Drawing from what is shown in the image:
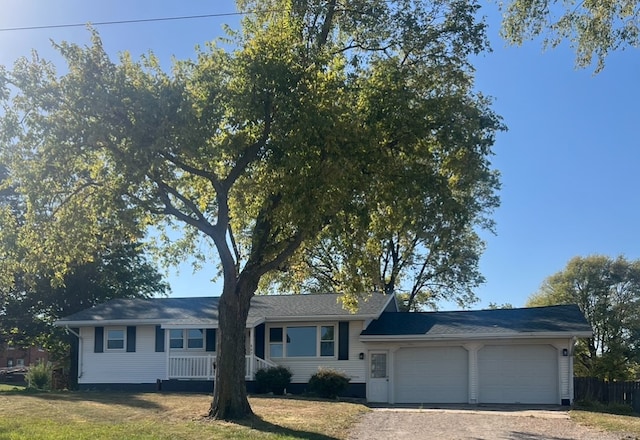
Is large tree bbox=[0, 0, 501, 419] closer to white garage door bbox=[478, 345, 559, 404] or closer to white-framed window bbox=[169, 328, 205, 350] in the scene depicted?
white garage door bbox=[478, 345, 559, 404]

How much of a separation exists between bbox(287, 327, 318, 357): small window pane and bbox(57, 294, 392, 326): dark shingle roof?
75 centimetres

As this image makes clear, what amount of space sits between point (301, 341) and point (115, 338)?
7.70 meters

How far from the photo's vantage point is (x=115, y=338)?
27.7m

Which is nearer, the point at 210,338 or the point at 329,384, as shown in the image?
the point at 329,384

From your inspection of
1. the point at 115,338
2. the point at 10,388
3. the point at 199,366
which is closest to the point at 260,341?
the point at 199,366

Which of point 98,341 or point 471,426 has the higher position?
point 98,341

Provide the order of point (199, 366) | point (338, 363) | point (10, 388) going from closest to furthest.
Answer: point (338, 363), point (199, 366), point (10, 388)

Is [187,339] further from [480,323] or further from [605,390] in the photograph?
[605,390]

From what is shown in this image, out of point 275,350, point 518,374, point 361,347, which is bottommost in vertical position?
point 518,374

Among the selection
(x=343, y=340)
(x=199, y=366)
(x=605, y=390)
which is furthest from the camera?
(x=199, y=366)

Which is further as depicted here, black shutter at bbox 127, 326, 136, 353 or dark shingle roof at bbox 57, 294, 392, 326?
black shutter at bbox 127, 326, 136, 353

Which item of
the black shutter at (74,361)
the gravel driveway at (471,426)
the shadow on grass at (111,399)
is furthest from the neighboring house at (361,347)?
the shadow on grass at (111,399)

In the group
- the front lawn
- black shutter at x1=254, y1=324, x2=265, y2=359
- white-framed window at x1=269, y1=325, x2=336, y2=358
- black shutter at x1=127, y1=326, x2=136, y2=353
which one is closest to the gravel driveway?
the front lawn

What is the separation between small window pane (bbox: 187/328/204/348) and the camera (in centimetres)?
2678
